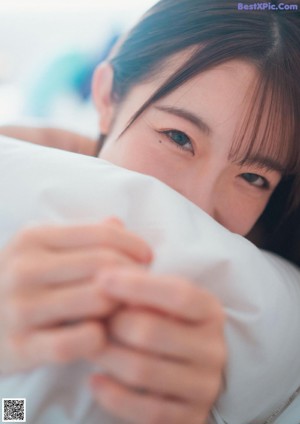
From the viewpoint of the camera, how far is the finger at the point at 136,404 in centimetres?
32

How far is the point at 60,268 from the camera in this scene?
319mm

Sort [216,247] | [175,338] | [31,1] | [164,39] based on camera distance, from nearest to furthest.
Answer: [175,338] → [216,247] → [164,39] → [31,1]

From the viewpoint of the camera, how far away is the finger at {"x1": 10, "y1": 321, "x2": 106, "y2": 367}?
298 millimetres

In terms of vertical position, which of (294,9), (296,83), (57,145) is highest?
(294,9)

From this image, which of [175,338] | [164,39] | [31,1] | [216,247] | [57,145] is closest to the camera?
[175,338]

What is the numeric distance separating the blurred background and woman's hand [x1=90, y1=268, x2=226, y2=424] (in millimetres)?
1010

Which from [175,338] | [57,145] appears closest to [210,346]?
[175,338]

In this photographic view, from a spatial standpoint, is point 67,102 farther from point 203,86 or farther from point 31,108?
point 203,86

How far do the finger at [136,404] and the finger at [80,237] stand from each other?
0.34ft

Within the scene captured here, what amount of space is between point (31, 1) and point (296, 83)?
94 centimetres

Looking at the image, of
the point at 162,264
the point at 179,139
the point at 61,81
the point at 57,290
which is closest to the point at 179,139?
the point at 179,139

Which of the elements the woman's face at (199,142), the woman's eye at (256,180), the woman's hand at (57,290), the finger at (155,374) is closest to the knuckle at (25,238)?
the woman's hand at (57,290)

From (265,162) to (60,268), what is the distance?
499mm

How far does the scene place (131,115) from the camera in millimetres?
756
